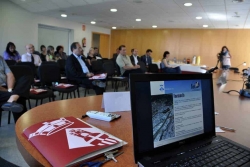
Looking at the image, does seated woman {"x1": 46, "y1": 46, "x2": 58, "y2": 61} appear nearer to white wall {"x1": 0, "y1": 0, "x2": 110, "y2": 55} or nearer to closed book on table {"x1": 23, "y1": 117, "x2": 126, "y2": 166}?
white wall {"x1": 0, "y1": 0, "x2": 110, "y2": 55}

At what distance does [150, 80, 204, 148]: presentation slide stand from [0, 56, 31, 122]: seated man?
84.3 inches

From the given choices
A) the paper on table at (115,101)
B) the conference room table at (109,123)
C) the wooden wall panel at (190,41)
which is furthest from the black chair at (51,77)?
the wooden wall panel at (190,41)

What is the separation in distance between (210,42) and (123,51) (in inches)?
302

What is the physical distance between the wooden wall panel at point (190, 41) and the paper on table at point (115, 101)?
36.2ft

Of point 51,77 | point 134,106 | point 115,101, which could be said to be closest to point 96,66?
point 51,77

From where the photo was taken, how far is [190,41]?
37.8 ft

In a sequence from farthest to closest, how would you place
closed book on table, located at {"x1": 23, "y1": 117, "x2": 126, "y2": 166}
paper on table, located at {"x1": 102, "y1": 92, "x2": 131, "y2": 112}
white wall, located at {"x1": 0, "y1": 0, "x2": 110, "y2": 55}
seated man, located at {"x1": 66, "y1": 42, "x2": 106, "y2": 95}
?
1. white wall, located at {"x1": 0, "y1": 0, "x2": 110, "y2": 55}
2. seated man, located at {"x1": 66, "y1": 42, "x2": 106, "y2": 95}
3. paper on table, located at {"x1": 102, "y1": 92, "x2": 131, "y2": 112}
4. closed book on table, located at {"x1": 23, "y1": 117, "x2": 126, "y2": 166}

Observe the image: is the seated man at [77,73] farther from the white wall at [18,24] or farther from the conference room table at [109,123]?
the white wall at [18,24]

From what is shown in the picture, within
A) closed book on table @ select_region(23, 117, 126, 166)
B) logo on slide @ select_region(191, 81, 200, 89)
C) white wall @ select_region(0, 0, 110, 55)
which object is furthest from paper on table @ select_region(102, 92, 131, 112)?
white wall @ select_region(0, 0, 110, 55)

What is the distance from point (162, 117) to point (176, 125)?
69 millimetres

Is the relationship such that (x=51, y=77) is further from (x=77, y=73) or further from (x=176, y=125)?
(x=176, y=125)

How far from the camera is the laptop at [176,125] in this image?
0.63 metres

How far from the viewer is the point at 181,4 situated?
18.3 ft

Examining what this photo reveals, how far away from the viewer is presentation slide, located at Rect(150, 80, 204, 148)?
683 mm
